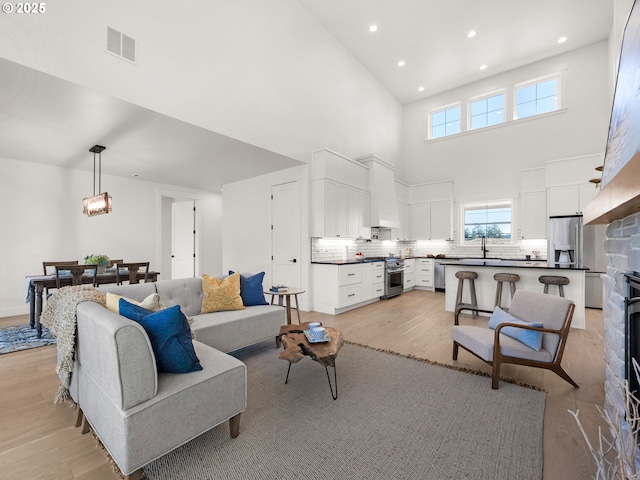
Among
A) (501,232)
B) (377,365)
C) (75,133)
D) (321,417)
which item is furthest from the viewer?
(501,232)

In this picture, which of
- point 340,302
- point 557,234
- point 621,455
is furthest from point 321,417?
point 557,234

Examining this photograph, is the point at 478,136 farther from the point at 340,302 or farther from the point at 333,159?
the point at 340,302

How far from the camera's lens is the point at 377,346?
3.59 m

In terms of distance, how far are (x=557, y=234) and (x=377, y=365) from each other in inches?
204

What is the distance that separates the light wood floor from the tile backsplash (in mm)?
1746

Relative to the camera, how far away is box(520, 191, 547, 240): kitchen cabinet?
6570 mm

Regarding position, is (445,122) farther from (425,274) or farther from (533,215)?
(425,274)

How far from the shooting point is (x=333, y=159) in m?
5.73

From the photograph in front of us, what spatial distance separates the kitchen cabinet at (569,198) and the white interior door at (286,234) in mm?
5295

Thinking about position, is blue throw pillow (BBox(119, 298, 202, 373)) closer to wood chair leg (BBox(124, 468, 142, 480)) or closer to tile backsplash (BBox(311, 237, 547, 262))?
wood chair leg (BBox(124, 468, 142, 480))

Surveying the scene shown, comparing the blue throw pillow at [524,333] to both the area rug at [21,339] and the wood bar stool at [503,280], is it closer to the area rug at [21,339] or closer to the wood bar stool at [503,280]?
the wood bar stool at [503,280]

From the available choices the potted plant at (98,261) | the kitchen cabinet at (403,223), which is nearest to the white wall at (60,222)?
the potted plant at (98,261)

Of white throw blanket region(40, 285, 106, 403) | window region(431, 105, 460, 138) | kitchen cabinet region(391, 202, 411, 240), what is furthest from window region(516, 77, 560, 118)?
white throw blanket region(40, 285, 106, 403)

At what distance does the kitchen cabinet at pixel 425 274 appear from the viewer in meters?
7.74
